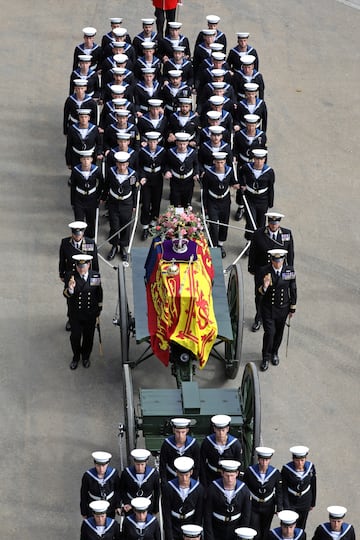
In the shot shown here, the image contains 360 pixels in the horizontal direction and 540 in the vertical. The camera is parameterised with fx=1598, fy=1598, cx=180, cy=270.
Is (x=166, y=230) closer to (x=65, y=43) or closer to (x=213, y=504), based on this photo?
(x=213, y=504)

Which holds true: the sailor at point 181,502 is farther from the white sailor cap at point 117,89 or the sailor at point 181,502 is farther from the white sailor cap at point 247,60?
the white sailor cap at point 247,60

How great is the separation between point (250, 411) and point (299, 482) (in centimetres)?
112

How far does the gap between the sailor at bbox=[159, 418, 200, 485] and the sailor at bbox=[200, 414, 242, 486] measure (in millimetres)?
116

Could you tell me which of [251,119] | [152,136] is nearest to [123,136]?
[152,136]

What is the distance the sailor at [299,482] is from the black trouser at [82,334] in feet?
10.9

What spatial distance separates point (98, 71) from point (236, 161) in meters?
2.80

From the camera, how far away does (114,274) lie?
19984 mm

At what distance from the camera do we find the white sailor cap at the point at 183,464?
15109 mm

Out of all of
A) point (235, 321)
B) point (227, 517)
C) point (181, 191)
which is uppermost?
point (181, 191)

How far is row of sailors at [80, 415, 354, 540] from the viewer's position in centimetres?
1511

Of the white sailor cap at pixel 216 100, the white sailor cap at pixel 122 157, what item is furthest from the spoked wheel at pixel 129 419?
the white sailor cap at pixel 216 100

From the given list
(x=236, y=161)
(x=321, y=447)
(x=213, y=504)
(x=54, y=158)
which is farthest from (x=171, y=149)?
(x=213, y=504)

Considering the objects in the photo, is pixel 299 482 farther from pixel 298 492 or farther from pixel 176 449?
pixel 176 449

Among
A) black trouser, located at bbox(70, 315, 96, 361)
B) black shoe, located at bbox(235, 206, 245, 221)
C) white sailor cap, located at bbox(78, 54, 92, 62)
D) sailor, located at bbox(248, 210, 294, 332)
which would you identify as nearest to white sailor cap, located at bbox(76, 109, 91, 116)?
white sailor cap, located at bbox(78, 54, 92, 62)
